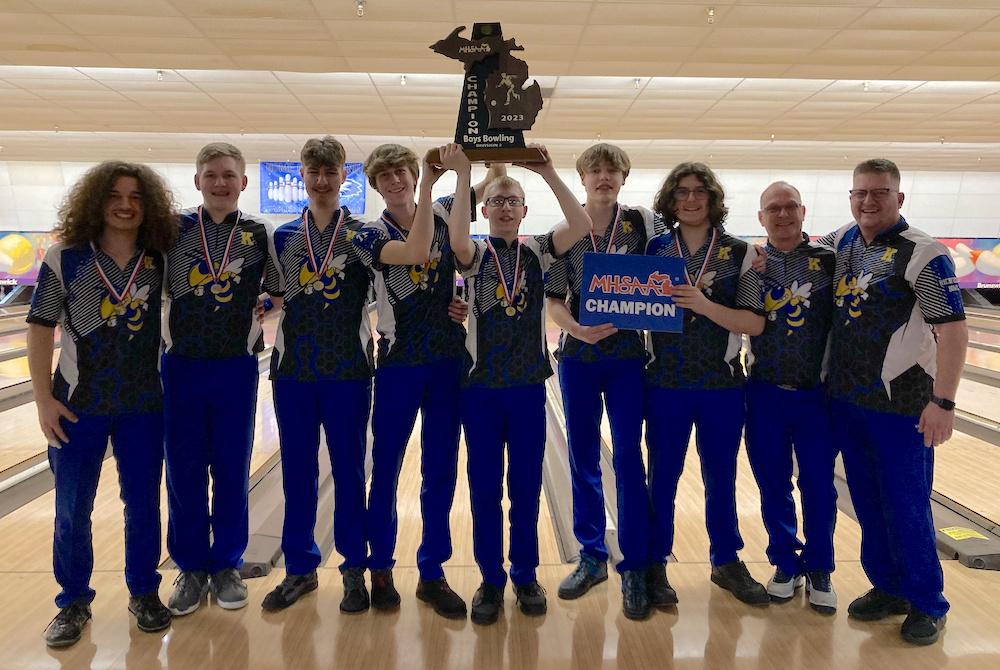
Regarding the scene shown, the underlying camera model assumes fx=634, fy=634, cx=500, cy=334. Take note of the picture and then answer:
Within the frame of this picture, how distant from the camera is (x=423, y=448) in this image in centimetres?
230

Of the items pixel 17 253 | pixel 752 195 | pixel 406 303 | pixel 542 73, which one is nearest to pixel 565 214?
pixel 406 303

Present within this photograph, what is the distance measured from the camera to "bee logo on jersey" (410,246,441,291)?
7.30 ft

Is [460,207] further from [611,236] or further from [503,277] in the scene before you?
[611,236]

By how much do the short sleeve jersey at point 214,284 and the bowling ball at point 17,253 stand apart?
41.2 ft

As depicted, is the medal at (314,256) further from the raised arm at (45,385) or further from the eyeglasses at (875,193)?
the eyeglasses at (875,193)

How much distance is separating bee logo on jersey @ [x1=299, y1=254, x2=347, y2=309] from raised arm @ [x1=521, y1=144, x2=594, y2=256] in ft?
2.39

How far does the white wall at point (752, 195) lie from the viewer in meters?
12.9

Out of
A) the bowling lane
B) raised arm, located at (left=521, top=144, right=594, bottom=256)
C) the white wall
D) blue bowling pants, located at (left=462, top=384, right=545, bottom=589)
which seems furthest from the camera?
the white wall

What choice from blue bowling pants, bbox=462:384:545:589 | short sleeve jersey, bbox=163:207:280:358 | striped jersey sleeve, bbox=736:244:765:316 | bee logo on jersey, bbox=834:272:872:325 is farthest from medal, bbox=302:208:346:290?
bee logo on jersey, bbox=834:272:872:325

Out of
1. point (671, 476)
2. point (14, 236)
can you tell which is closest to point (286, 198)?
point (14, 236)

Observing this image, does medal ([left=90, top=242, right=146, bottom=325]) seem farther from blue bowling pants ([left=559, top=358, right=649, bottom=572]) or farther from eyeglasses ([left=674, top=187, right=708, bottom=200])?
eyeglasses ([left=674, top=187, right=708, bottom=200])

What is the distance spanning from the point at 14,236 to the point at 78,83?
712 centimetres

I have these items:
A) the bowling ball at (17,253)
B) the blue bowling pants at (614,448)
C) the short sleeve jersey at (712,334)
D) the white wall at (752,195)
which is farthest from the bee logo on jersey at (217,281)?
the bowling ball at (17,253)

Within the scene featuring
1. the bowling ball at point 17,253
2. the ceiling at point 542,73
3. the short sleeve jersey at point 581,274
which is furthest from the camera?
the bowling ball at point 17,253
